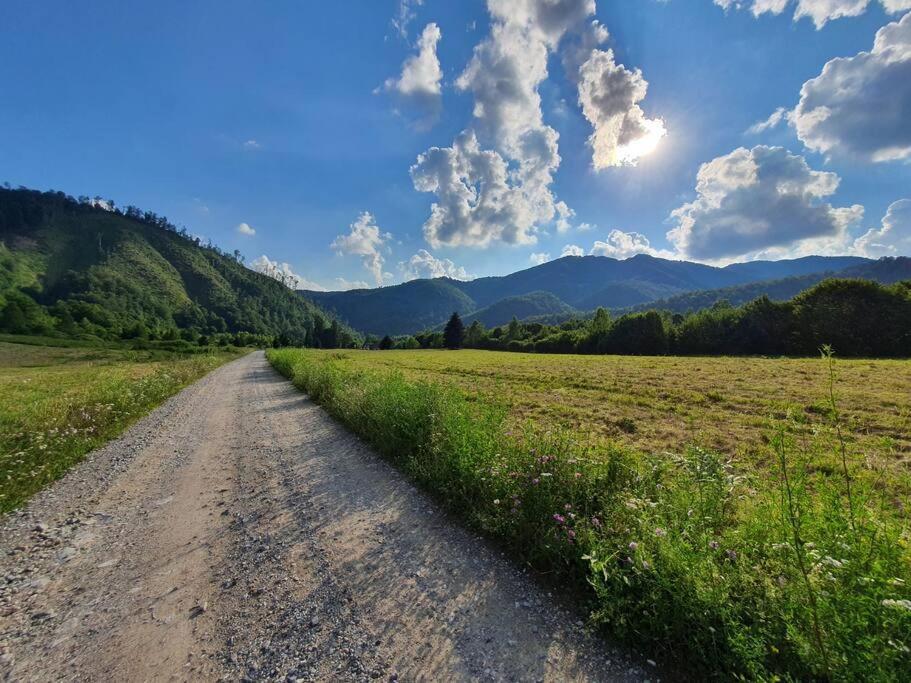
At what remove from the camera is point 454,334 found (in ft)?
323

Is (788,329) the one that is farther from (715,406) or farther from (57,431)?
(57,431)

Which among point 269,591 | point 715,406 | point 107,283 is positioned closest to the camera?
point 269,591

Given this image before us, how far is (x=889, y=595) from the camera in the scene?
2486 millimetres

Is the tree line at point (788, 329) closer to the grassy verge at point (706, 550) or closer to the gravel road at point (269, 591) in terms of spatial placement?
the grassy verge at point (706, 550)

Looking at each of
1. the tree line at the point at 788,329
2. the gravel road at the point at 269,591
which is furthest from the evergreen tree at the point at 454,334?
the gravel road at the point at 269,591

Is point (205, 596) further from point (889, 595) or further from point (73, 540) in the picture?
point (889, 595)

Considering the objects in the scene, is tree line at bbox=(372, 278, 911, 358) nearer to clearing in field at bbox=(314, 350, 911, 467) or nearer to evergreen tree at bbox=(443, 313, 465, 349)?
clearing in field at bbox=(314, 350, 911, 467)

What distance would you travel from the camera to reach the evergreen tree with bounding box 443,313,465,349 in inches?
3814

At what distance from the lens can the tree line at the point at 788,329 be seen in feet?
129

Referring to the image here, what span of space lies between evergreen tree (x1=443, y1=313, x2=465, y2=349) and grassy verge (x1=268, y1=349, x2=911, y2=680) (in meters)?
91.0

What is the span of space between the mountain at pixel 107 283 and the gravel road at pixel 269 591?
110099 mm

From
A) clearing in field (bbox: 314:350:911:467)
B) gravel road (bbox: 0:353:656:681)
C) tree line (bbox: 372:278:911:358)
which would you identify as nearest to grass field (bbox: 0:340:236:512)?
gravel road (bbox: 0:353:656:681)

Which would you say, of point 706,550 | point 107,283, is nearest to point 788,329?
point 706,550

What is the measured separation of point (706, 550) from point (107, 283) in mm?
184587
